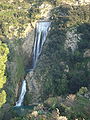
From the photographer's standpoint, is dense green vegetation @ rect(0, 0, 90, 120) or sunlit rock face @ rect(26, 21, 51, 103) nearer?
dense green vegetation @ rect(0, 0, 90, 120)

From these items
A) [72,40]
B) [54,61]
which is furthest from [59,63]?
[72,40]

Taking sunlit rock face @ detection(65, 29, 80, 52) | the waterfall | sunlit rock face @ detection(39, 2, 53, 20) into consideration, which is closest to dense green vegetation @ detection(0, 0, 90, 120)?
sunlit rock face @ detection(65, 29, 80, 52)

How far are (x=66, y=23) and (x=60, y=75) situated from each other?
13.0 metres

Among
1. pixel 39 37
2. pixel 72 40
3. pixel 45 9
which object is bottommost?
pixel 39 37

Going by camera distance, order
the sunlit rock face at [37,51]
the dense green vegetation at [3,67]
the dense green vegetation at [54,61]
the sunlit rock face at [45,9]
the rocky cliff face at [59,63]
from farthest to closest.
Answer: the sunlit rock face at [45,9]
the sunlit rock face at [37,51]
the rocky cliff face at [59,63]
the dense green vegetation at [3,67]
the dense green vegetation at [54,61]

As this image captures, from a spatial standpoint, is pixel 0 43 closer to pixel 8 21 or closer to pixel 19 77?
pixel 19 77

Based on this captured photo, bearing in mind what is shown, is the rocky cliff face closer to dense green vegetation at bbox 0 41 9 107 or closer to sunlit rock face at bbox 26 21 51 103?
sunlit rock face at bbox 26 21 51 103

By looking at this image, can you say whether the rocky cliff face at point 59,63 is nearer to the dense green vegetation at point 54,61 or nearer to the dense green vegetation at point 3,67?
the dense green vegetation at point 54,61

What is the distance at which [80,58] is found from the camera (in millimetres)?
50344

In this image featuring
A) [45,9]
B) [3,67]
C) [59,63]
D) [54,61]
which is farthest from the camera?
[45,9]

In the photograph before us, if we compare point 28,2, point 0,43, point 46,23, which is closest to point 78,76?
point 0,43

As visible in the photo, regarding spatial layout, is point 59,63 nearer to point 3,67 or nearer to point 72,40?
point 72,40

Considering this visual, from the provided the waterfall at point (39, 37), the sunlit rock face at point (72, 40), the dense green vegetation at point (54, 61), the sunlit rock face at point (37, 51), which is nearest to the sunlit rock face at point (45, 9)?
the dense green vegetation at point (54, 61)

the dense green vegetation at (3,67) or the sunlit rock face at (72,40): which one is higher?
the sunlit rock face at (72,40)
